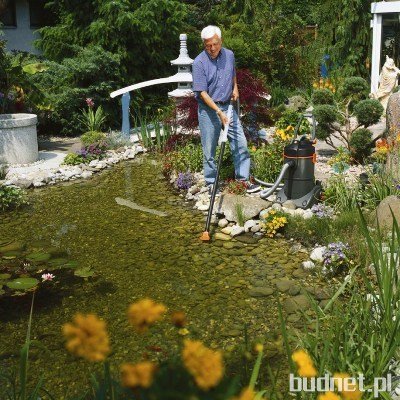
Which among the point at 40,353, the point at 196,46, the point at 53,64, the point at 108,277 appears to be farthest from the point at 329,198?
the point at 196,46

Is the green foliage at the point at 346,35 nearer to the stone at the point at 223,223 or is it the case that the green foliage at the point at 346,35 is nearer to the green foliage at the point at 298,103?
the green foliage at the point at 298,103

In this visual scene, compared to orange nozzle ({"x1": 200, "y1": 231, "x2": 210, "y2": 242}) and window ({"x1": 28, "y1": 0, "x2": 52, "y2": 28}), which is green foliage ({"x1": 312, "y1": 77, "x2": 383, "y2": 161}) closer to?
orange nozzle ({"x1": 200, "y1": 231, "x2": 210, "y2": 242})

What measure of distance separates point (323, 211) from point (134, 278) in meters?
2.14

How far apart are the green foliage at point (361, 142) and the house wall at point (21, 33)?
36.1 ft

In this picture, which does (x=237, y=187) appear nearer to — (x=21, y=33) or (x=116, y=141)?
(x=116, y=141)

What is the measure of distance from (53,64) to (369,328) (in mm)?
9870

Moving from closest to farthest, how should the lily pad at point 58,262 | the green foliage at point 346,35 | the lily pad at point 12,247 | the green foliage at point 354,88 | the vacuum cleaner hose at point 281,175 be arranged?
the lily pad at point 58,262 < the lily pad at point 12,247 < the vacuum cleaner hose at point 281,175 < the green foliage at point 354,88 < the green foliage at point 346,35

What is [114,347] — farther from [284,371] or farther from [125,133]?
[125,133]

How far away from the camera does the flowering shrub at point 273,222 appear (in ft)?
20.2

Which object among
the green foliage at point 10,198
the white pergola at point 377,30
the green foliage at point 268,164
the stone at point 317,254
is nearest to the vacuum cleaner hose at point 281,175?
the green foliage at point 268,164

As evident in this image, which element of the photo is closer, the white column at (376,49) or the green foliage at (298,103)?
the green foliage at (298,103)

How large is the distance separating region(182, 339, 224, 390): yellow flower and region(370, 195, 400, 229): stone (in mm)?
4703

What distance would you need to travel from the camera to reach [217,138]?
734 centimetres

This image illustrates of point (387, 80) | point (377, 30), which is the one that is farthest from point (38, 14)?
point (387, 80)
